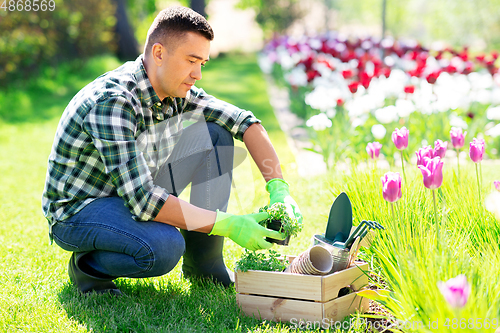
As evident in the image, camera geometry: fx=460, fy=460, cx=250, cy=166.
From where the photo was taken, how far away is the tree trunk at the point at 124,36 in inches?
516

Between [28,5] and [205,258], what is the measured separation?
25.5ft

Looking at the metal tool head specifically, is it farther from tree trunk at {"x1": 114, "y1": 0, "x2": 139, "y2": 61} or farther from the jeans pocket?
tree trunk at {"x1": 114, "y1": 0, "x2": 139, "y2": 61}

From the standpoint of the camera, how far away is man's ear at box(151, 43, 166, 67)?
1.94m

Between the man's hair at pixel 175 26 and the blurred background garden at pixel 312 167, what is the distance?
0.81m

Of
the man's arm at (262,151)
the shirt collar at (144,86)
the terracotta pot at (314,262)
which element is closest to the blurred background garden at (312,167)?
the man's arm at (262,151)

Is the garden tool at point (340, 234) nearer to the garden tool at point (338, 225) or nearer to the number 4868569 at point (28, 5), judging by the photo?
the garden tool at point (338, 225)

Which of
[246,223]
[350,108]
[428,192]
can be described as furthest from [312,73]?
[246,223]

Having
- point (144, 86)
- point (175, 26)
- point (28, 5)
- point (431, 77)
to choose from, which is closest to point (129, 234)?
point (144, 86)

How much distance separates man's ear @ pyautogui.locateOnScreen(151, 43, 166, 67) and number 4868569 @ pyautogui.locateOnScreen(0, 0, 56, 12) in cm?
672

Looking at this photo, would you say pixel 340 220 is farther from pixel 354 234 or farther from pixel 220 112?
pixel 220 112

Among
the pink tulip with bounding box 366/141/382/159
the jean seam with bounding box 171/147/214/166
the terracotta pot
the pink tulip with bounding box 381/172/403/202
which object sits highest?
the pink tulip with bounding box 381/172/403/202

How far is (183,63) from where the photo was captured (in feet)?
6.36

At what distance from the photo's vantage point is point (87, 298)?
1.99 m

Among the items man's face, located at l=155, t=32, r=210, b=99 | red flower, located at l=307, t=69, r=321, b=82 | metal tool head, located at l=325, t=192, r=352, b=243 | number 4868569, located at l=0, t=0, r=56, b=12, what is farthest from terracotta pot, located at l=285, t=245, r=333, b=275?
number 4868569, located at l=0, t=0, r=56, b=12
